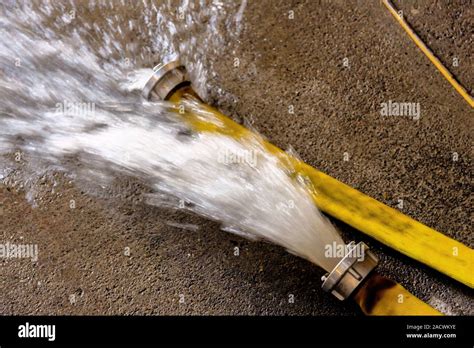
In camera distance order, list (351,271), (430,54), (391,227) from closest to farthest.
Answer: (351,271) < (391,227) < (430,54)

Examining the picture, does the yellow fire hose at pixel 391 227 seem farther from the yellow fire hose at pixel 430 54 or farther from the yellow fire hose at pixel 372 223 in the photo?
the yellow fire hose at pixel 430 54

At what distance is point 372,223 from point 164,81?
1.04 m

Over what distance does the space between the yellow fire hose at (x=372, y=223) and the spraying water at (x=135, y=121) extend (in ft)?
0.15

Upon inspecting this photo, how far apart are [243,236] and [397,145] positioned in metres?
0.79

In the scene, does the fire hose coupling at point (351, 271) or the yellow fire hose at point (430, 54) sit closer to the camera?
the fire hose coupling at point (351, 271)

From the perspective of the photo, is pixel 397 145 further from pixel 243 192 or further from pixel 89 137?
pixel 89 137

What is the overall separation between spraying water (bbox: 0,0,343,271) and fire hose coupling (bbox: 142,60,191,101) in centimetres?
7

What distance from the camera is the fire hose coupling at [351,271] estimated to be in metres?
1.96

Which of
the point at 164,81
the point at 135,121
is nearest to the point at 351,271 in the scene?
the point at 164,81

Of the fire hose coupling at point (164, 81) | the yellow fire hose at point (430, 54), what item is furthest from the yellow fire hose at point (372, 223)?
the yellow fire hose at point (430, 54)

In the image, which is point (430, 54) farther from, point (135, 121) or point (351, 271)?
point (135, 121)

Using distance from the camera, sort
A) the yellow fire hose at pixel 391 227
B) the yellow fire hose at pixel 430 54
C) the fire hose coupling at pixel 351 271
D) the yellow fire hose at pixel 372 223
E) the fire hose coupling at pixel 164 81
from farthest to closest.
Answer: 1. the yellow fire hose at pixel 430 54
2. the fire hose coupling at pixel 164 81
3. the yellow fire hose at pixel 391 227
4. the yellow fire hose at pixel 372 223
5. the fire hose coupling at pixel 351 271

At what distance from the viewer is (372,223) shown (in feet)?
7.35

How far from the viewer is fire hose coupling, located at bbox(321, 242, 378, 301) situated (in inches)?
77.4
